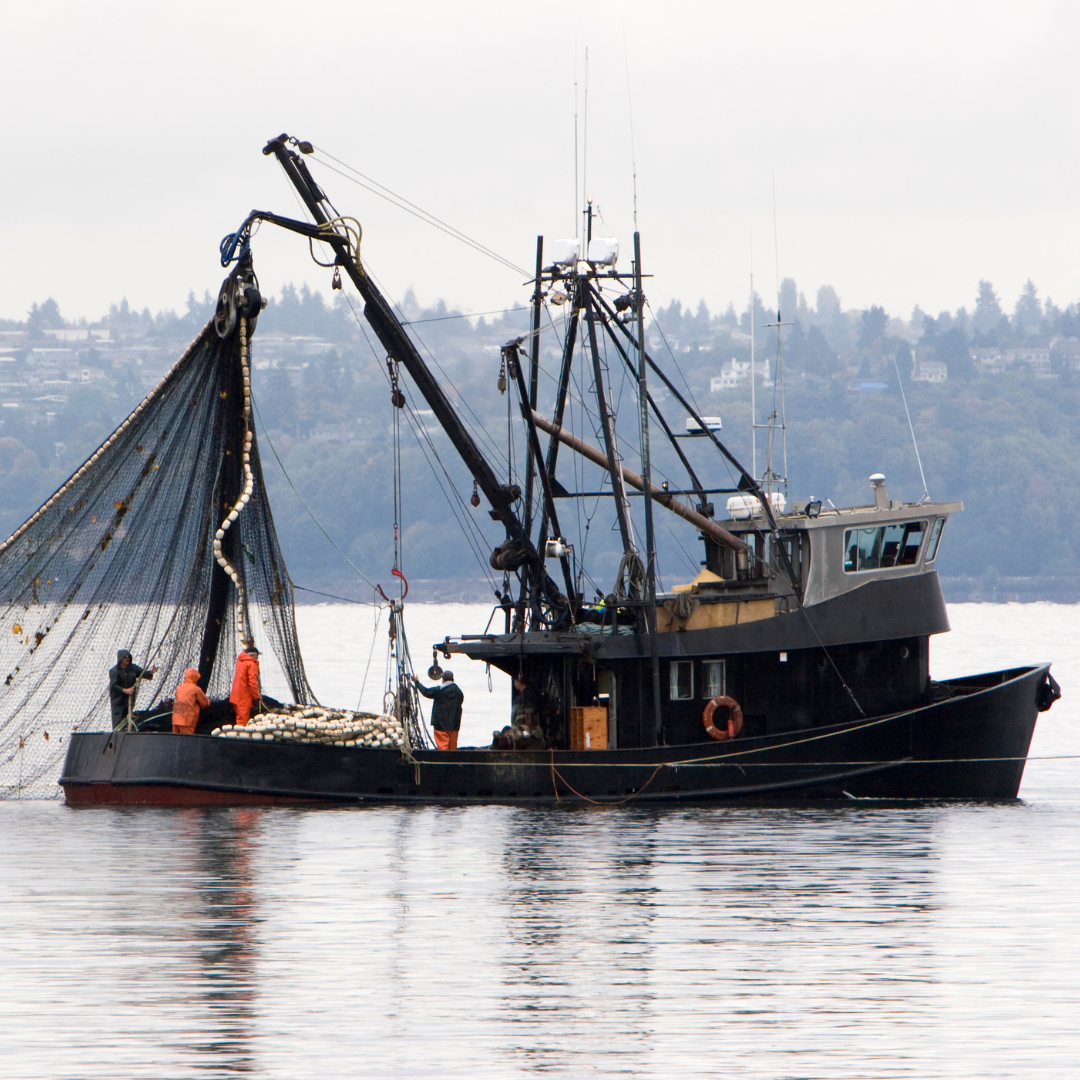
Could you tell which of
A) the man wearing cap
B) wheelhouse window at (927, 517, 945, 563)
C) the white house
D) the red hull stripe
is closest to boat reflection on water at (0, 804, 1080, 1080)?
the red hull stripe

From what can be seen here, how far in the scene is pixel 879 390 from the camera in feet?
554

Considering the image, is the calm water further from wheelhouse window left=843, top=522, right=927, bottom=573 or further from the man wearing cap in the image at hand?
wheelhouse window left=843, top=522, right=927, bottom=573

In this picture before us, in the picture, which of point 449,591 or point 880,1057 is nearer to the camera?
point 880,1057

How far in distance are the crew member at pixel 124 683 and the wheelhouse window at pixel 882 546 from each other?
852 centimetres

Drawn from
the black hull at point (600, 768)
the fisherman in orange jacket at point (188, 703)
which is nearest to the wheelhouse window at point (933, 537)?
the black hull at point (600, 768)

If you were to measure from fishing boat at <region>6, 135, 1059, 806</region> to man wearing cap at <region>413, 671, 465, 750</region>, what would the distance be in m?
0.28

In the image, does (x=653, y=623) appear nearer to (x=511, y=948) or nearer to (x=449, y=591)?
(x=511, y=948)

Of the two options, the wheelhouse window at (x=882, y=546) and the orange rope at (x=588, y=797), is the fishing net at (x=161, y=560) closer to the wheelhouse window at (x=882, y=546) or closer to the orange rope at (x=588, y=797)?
the orange rope at (x=588, y=797)

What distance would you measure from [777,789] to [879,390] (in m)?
148

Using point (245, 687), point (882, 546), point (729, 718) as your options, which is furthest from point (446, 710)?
point (882, 546)

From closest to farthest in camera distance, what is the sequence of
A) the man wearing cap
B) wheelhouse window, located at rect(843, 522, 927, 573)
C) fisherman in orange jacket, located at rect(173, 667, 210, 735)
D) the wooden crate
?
fisherman in orange jacket, located at rect(173, 667, 210, 735)
the wooden crate
the man wearing cap
wheelhouse window, located at rect(843, 522, 927, 573)

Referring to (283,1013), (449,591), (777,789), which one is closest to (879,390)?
(449,591)

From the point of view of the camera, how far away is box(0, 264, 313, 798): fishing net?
21984mm

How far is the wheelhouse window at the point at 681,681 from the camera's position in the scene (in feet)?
77.5
